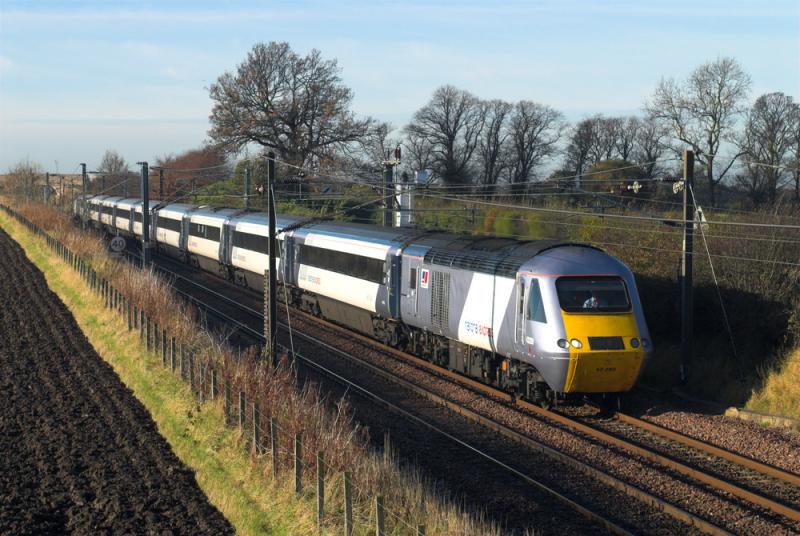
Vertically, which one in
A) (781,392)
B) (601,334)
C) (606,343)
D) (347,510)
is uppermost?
(601,334)

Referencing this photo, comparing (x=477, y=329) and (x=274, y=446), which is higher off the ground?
(x=477, y=329)

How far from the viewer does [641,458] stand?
1352 centimetres

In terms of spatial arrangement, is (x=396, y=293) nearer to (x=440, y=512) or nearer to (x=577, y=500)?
(x=577, y=500)

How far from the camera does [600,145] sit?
61781mm

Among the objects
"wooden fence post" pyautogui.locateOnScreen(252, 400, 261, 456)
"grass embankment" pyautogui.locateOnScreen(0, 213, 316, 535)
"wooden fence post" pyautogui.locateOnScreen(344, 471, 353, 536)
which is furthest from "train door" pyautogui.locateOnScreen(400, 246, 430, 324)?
"wooden fence post" pyautogui.locateOnScreen(344, 471, 353, 536)

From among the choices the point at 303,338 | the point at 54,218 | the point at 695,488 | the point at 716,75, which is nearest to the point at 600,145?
the point at 716,75

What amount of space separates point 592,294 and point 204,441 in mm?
7203

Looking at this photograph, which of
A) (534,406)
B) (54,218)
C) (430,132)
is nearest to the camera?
(534,406)

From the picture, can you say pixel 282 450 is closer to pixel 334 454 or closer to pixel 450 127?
pixel 334 454

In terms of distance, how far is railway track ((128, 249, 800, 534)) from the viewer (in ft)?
36.2

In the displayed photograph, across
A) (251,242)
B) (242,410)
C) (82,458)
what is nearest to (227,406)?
(242,410)

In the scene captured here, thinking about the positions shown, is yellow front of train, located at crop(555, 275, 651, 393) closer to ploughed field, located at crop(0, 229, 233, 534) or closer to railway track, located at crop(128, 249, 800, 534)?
railway track, located at crop(128, 249, 800, 534)

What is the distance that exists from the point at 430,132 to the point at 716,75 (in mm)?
29307

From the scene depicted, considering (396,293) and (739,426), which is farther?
(396,293)
